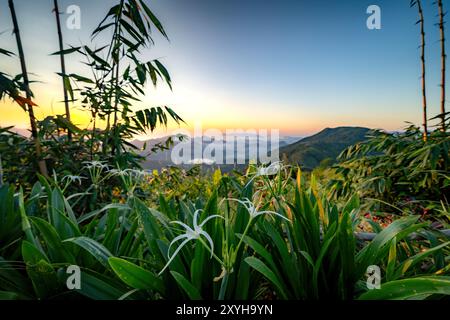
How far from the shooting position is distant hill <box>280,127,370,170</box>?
2804 millimetres

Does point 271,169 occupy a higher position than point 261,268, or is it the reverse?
point 271,169

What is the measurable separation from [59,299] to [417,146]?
99.3 inches

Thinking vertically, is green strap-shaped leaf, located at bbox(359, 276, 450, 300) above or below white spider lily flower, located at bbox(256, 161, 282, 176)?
below

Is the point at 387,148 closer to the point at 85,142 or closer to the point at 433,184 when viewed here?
the point at 433,184

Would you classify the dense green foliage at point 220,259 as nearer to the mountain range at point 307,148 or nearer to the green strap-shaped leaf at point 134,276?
the green strap-shaped leaf at point 134,276

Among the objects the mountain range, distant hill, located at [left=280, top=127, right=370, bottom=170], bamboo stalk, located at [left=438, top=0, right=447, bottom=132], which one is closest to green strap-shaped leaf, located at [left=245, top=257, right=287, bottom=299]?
the mountain range

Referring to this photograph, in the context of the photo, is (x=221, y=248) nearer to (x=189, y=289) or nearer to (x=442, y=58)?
(x=189, y=289)

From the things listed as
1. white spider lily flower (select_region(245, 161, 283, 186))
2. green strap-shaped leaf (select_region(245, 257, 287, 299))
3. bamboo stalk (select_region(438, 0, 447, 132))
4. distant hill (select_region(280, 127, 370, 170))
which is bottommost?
green strap-shaped leaf (select_region(245, 257, 287, 299))

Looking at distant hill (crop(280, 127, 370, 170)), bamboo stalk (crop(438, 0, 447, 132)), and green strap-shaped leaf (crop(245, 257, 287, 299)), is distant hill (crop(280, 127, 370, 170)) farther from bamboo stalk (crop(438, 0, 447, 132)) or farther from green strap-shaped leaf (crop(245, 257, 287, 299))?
green strap-shaped leaf (crop(245, 257, 287, 299))

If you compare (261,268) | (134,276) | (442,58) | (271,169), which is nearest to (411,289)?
(261,268)

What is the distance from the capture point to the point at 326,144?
3.50m

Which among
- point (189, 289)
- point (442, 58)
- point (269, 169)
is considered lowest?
point (189, 289)

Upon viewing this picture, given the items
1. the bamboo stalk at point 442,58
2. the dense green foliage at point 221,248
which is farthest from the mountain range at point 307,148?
the dense green foliage at point 221,248
